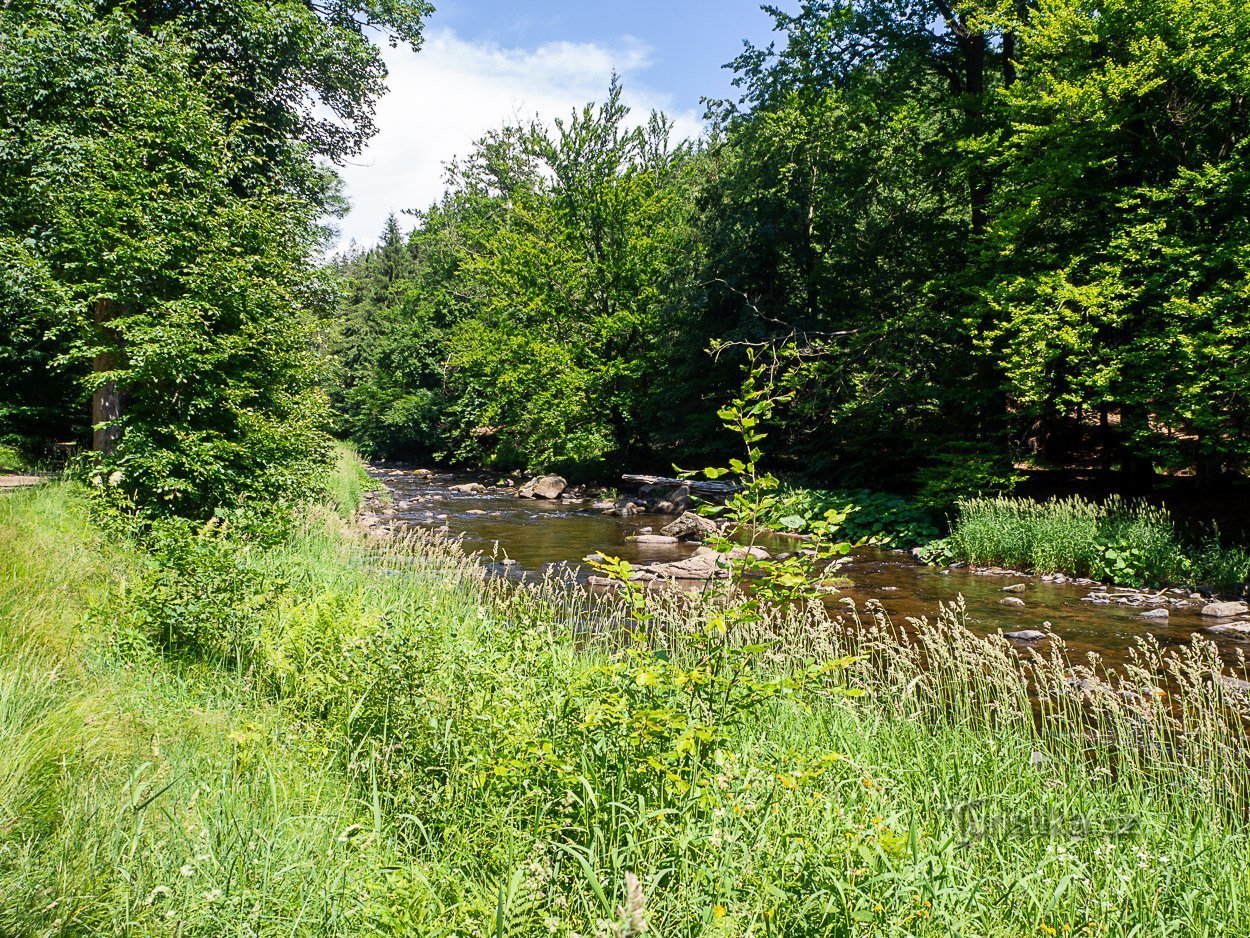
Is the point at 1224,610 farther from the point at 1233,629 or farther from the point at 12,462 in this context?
the point at 12,462

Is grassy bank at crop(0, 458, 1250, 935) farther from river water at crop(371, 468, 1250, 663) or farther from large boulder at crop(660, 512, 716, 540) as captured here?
large boulder at crop(660, 512, 716, 540)

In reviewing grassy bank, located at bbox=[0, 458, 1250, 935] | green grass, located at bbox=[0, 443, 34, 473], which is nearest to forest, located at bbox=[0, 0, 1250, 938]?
grassy bank, located at bbox=[0, 458, 1250, 935]

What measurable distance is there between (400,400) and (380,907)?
136 ft

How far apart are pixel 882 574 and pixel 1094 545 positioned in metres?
3.75

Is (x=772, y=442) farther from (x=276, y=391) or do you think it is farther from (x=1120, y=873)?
(x=1120, y=873)

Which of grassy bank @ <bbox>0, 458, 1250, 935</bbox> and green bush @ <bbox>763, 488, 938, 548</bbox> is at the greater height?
grassy bank @ <bbox>0, 458, 1250, 935</bbox>

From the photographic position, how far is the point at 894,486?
842 inches

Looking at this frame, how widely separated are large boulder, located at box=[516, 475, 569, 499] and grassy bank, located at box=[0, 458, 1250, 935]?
21.4 m

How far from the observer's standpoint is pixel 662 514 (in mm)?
22156

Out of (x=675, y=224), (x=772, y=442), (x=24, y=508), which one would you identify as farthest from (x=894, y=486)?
(x=24, y=508)

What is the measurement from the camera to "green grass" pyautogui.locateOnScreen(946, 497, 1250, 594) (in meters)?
12.2

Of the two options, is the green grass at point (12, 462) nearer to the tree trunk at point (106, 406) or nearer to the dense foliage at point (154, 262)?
the dense foliage at point (154, 262)

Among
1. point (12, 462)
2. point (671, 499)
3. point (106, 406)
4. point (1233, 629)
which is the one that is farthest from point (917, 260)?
point (12, 462)

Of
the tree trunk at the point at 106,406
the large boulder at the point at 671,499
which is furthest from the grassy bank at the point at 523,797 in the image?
the large boulder at the point at 671,499
